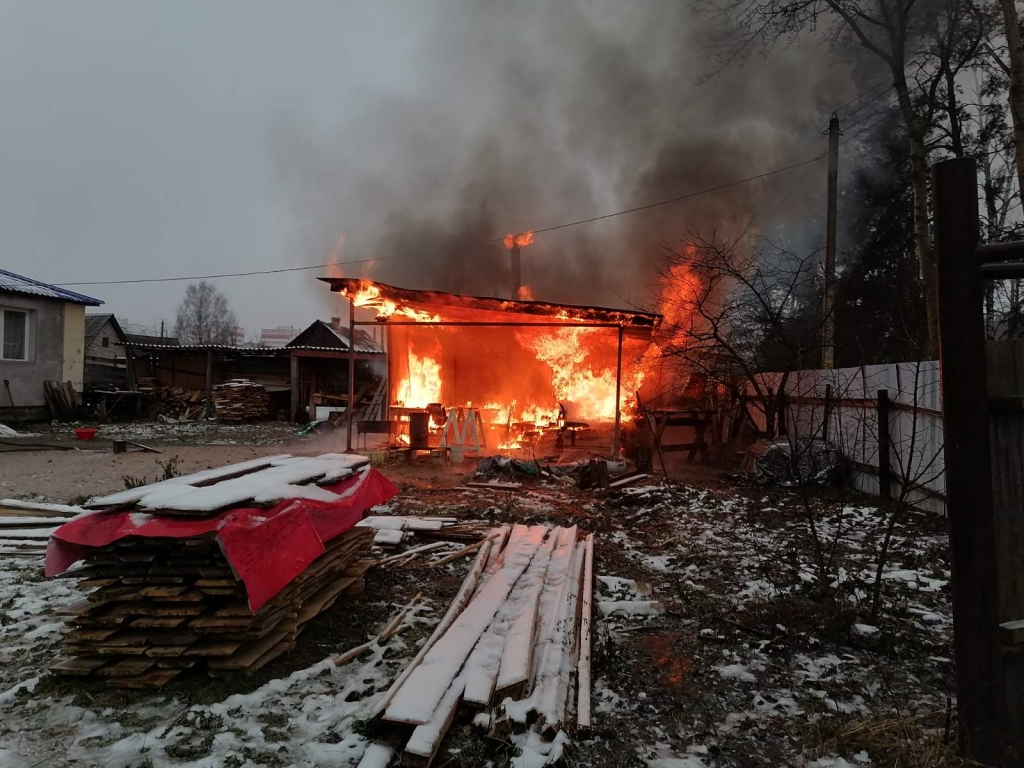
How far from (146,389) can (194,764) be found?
24264 mm

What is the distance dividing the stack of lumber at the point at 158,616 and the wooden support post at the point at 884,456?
27.1 ft

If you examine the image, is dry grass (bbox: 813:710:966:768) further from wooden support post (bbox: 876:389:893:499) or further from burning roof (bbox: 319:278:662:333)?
burning roof (bbox: 319:278:662:333)

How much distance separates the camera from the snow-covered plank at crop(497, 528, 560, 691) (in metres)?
3.14

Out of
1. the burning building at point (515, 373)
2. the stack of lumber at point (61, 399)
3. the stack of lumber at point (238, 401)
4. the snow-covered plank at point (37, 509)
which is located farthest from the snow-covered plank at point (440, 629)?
the stack of lumber at point (61, 399)

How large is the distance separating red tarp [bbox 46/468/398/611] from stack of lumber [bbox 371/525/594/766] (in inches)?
37.9

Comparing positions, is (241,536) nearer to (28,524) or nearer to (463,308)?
(28,524)

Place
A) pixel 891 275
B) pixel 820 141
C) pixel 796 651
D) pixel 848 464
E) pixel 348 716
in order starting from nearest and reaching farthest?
pixel 348 716 < pixel 796 651 < pixel 848 464 < pixel 891 275 < pixel 820 141

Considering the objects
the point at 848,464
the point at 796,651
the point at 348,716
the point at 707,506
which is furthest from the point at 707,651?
the point at 848,464

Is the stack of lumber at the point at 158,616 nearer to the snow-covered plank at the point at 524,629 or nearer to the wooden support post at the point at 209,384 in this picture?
the snow-covered plank at the point at 524,629

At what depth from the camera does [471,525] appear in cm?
676

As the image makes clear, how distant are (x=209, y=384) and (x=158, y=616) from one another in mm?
22575

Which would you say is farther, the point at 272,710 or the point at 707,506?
the point at 707,506

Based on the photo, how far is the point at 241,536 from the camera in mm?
3264

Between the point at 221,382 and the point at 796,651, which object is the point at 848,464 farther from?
the point at 221,382
